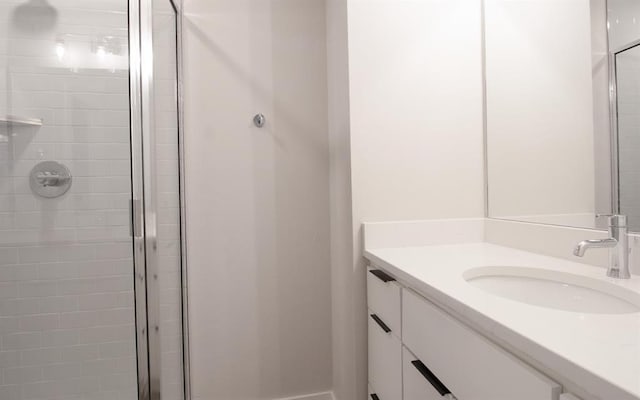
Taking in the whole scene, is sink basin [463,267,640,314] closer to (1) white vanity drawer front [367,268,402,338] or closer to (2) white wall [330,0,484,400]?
(1) white vanity drawer front [367,268,402,338]

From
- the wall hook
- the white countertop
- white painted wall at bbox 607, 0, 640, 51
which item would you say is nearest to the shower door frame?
the wall hook

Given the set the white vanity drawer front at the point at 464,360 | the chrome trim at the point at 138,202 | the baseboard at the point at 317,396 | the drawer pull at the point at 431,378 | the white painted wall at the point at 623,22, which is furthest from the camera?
the baseboard at the point at 317,396

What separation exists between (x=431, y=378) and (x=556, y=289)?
1.43ft

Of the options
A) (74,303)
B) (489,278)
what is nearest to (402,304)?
(489,278)

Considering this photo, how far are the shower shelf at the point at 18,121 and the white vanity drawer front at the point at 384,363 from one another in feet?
4.60

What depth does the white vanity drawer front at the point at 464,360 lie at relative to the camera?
506 millimetres

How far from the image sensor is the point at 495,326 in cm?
56

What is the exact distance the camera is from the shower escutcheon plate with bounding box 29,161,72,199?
3.97 feet

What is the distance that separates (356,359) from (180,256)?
892 mm

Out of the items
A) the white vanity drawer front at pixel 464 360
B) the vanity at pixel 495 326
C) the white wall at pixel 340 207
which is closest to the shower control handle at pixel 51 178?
the white wall at pixel 340 207

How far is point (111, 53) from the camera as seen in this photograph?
4.01 ft

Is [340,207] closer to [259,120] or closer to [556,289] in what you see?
[259,120]

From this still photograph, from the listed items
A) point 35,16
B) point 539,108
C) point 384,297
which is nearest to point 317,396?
point 384,297

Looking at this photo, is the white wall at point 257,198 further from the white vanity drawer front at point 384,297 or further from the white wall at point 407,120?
the white vanity drawer front at point 384,297
